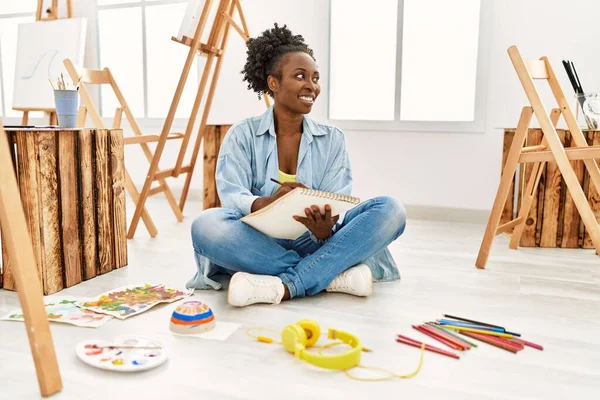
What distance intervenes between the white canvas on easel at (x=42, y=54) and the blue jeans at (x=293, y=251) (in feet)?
9.26

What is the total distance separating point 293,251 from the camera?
68.6 inches

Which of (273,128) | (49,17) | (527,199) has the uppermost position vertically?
(49,17)

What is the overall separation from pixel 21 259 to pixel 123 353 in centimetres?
36

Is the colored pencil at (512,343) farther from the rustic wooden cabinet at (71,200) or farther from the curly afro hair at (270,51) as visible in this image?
the rustic wooden cabinet at (71,200)

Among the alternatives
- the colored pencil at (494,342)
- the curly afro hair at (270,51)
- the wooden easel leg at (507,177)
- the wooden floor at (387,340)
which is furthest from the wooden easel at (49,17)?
the colored pencil at (494,342)

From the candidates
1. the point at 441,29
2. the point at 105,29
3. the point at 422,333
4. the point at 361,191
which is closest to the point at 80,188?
the point at 422,333

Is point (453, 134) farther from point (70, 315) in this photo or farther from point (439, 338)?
point (70, 315)

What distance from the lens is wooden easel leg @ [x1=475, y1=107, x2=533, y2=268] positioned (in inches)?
81.7

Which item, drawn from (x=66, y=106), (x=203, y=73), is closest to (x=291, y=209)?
(x=66, y=106)

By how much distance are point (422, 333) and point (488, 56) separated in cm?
208

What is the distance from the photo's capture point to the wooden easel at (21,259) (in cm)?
101

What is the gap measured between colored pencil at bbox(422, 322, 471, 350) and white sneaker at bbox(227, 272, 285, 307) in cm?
45

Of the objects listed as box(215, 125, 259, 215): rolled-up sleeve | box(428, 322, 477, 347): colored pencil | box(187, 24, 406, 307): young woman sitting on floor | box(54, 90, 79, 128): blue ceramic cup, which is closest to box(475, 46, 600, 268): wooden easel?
box(187, 24, 406, 307): young woman sitting on floor

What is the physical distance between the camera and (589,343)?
1.38m
